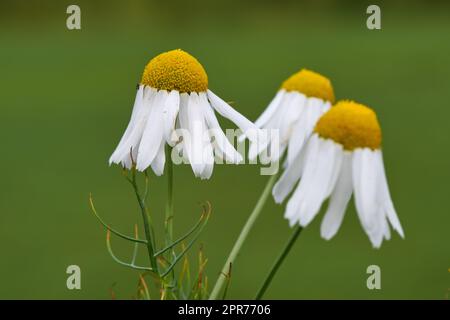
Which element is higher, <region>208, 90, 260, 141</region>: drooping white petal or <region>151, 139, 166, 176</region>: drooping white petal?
<region>208, 90, 260, 141</region>: drooping white petal

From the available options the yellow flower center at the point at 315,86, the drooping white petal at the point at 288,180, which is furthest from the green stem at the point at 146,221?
the yellow flower center at the point at 315,86

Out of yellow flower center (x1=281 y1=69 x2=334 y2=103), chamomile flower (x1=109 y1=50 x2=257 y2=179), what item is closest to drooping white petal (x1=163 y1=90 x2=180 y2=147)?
chamomile flower (x1=109 y1=50 x2=257 y2=179)

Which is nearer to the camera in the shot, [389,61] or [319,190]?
[319,190]

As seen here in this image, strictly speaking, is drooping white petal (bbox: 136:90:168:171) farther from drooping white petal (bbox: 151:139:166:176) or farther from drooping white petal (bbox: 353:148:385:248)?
drooping white petal (bbox: 353:148:385:248)

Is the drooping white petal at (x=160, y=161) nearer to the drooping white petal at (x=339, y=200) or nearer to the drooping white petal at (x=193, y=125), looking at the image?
the drooping white petal at (x=193, y=125)

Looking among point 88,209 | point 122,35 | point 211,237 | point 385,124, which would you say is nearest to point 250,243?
point 211,237

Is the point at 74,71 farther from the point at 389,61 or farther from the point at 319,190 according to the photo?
the point at 319,190

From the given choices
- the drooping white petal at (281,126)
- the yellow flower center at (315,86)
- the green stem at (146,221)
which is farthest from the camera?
the yellow flower center at (315,86)
